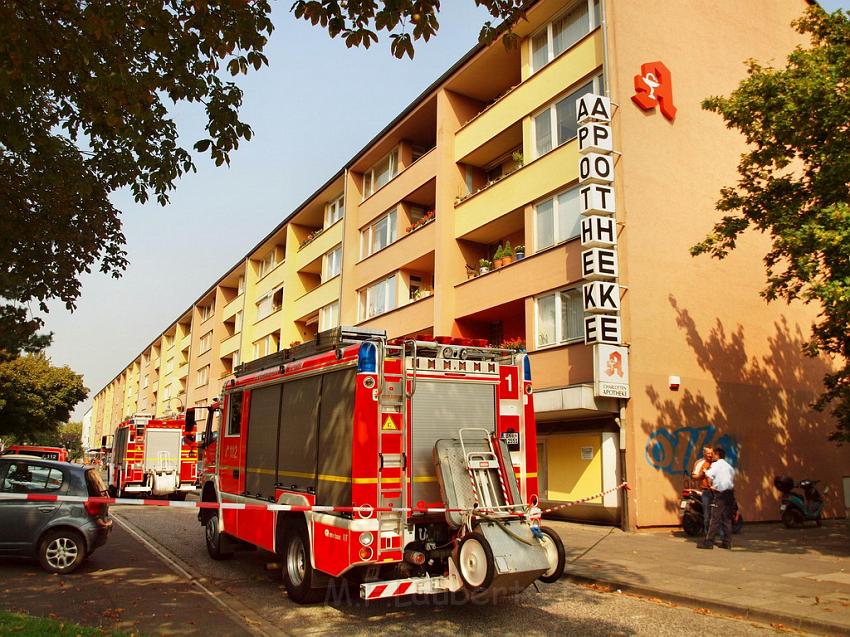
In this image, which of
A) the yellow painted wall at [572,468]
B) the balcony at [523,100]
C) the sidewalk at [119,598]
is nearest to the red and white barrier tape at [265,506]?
the sidewalk at [119,598]

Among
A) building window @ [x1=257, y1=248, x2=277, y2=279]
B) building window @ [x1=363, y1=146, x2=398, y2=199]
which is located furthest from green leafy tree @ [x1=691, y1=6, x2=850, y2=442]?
building window @ [x1=257, y1=248, x2=277, y2=279]

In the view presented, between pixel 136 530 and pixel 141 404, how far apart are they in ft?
237

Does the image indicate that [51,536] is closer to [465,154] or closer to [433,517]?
[433,517]

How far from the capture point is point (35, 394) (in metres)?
42.0

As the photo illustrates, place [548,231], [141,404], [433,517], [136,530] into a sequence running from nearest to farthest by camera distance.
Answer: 1. [433,517]
2. [136,530]
3. [548,231]
4. [141,404]

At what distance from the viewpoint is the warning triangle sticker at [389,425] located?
7.36 m

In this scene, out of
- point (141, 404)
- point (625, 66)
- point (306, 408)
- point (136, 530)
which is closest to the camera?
point (306, 408)

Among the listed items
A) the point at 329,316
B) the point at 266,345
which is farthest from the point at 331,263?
the point at 266,345

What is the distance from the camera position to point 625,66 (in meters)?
17.0

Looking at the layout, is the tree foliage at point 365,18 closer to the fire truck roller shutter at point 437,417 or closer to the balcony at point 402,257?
the fire truck roller shutter at point 437,417

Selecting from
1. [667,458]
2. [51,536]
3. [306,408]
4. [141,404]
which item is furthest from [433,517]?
[141,404]

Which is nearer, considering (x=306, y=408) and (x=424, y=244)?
(x=306, y=408)

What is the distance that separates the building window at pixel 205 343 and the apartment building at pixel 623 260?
33.7 meters

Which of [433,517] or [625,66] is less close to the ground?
[625,66]
